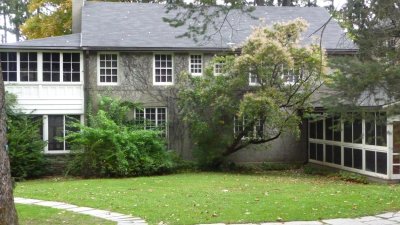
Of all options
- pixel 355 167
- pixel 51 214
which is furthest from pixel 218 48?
pixel 51 214

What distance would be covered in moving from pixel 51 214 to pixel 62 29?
2472 cm

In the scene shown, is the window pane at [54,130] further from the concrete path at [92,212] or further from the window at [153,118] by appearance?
the concrete path at [92,212]

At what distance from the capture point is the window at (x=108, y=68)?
24.0 meters

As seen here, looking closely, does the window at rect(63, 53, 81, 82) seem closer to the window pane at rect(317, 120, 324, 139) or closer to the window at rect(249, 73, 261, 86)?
the window at rect(249, 73, 261, 86)

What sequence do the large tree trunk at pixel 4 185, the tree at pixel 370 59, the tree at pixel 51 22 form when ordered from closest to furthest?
the large tree trunk at pixel 4 185
the tree at pixel 370 59
the tree at pixel 51 22

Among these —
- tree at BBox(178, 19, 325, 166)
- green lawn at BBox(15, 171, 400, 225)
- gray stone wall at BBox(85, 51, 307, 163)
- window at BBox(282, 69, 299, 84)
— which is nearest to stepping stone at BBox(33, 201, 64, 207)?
green lawn at BBox(15, 171, 400, 225)

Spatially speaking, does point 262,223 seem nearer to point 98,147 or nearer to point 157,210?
point 157,210

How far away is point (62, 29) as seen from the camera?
113 ft

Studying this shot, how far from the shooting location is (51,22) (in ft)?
111

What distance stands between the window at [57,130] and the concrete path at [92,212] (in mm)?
9597

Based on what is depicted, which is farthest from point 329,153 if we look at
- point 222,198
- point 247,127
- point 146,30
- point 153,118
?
point 222,198

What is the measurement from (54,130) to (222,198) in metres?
12.2

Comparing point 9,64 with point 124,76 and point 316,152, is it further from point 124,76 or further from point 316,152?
point 316,152

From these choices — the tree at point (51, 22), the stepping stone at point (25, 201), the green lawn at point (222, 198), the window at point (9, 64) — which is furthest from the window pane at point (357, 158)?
the tree at point (51, 22)
